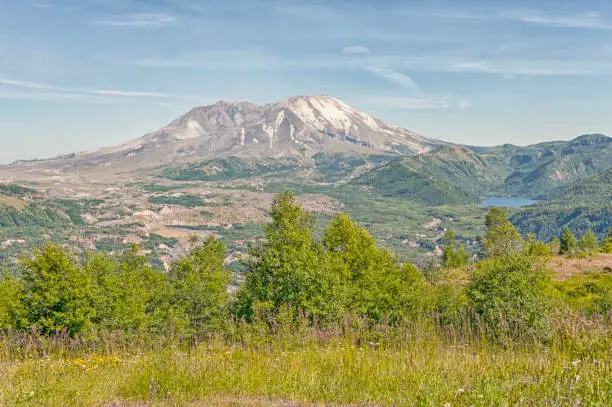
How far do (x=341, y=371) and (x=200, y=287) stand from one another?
161ft

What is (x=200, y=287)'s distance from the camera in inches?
2200

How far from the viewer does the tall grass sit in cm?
750

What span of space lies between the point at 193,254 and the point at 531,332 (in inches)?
2256

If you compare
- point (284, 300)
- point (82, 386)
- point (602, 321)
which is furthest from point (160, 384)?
point (284, 300)

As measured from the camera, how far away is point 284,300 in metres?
35.0

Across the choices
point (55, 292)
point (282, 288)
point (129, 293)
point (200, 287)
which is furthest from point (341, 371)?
point (129, 293)

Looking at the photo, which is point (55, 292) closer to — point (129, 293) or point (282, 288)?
point (129, 293)

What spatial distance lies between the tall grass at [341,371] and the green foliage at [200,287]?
39.6m

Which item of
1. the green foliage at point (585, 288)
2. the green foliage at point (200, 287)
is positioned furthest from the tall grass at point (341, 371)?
the green foliage at point (585, 288)

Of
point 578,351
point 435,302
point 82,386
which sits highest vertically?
point 578,351

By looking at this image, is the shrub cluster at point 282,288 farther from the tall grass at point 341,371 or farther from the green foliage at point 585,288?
the tall grass at point 341,371

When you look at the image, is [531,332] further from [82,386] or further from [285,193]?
[285,193]

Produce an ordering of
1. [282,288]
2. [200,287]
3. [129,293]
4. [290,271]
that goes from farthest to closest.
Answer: [200,287] < [129,293] < [290,271] < [282,288]

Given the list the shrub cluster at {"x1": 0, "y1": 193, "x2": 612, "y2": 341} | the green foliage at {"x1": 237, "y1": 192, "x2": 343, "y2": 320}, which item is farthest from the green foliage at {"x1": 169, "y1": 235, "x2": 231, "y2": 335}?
the green foliage at {"x1": 237, "y1": 192, "x2": 343, "y2": 320}
